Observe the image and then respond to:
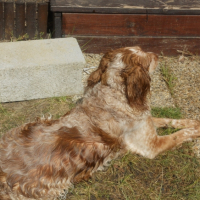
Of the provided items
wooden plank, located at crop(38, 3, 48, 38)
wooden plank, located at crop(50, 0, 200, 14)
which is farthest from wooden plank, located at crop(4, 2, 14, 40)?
wooden plank, located at crop(50, 0, 200, 14)

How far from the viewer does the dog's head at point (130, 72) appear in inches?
126

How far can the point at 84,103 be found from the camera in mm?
3451

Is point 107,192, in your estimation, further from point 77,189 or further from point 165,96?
point 165,96

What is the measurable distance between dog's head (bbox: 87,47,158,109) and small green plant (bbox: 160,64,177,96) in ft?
5.52

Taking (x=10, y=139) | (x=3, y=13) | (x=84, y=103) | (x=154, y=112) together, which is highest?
(x=3, y=13)

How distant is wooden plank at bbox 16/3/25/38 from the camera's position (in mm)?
5680

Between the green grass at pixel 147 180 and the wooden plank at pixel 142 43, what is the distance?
7.15 ft

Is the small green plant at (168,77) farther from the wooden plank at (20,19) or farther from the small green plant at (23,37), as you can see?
the wooden plank at (20,19)

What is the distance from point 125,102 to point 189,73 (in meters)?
2.32

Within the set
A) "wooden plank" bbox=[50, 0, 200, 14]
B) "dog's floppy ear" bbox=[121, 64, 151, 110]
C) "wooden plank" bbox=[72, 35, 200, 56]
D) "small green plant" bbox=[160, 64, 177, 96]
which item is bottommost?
"small green plant" bbox=[160, 64, 177, 96]

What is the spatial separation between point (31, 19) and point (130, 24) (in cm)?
182

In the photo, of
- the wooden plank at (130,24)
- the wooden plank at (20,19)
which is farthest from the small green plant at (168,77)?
the wooden plank at (20,19)

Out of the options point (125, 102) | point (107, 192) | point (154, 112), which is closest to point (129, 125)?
point (125, 102)

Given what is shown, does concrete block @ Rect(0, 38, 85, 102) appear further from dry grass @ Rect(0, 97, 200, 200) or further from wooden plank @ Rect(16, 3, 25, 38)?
wooden plank @ Rect(16, 3, 25, 38)
